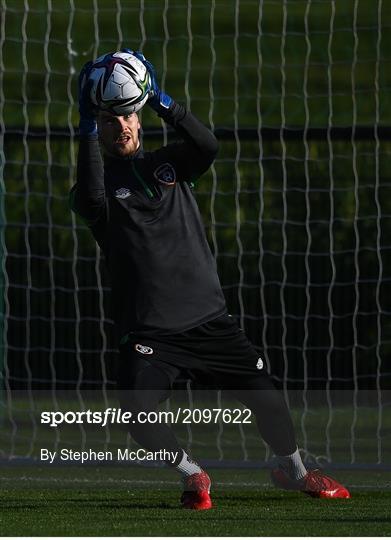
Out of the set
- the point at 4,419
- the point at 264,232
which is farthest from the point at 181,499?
the point at 264,232

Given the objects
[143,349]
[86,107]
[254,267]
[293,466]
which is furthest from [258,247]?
[86,107]

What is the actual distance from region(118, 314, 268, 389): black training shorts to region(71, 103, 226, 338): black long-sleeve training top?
5 centimetres

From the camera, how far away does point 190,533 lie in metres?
5.70

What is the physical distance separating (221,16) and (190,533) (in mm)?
8602

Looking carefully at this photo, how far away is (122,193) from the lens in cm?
655

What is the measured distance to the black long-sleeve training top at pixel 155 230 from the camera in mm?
6484

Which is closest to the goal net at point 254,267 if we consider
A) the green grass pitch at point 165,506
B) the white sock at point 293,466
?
the green grass pitch at point 165,506

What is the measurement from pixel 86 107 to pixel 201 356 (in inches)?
47.0

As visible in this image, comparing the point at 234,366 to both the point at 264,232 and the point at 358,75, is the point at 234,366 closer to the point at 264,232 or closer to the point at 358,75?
the point at 264,232

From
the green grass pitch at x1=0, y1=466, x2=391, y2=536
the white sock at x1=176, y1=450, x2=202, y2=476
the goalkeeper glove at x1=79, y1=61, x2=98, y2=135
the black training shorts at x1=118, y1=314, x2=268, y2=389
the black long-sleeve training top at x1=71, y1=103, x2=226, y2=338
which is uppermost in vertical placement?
the goalkeeper glove at x1=79, y1=61, x2=98, y2=135

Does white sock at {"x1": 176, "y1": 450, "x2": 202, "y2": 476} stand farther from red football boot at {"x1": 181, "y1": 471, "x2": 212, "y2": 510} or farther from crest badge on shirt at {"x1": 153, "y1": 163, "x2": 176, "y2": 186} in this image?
crest badge on shirt at {"x1": 153, "y1": 163, "x2": 176, "y2": 186}

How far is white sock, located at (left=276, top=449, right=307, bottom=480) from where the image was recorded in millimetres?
6801

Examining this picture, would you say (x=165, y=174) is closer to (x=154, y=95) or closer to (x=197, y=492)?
(x=154, y=95)

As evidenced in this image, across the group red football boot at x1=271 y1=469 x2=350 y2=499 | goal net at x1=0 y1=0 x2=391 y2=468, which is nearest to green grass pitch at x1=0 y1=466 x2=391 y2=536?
red football boot at x1=271 y1=469 x2=350 y2=499
